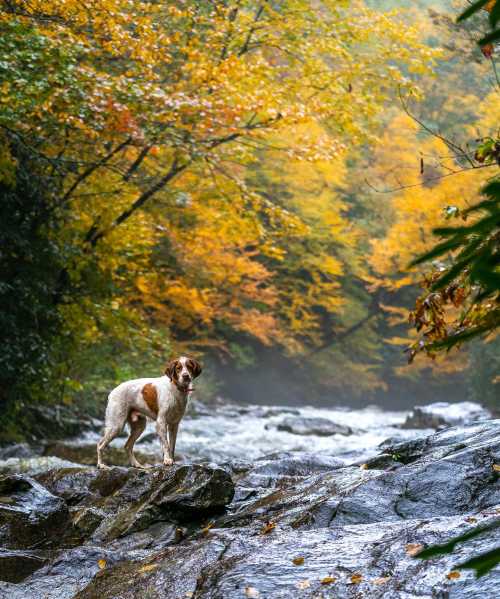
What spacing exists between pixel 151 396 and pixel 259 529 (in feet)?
8.15

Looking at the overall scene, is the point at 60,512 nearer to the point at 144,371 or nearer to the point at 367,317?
the point at 144,371

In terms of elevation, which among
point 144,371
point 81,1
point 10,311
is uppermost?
point 81,1

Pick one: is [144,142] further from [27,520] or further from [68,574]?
[68,574]

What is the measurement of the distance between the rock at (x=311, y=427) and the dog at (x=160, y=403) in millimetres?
9991

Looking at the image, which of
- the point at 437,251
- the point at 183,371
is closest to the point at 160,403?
the point at 183,371

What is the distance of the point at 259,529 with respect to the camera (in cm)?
464

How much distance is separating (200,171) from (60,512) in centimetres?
960

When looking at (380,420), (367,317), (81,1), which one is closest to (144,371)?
(81,1)

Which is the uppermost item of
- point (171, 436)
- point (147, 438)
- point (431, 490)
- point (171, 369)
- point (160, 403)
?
point (171, 369)

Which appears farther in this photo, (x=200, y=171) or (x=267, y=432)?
(x=267, y=432)

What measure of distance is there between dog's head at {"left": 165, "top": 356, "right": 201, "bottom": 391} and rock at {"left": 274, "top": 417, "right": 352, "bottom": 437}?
35.8ft

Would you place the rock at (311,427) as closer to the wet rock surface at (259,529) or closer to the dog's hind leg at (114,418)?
the wet rock surface at (259,529)

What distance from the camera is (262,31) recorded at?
1306 centimetres

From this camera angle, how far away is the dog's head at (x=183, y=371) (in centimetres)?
640
